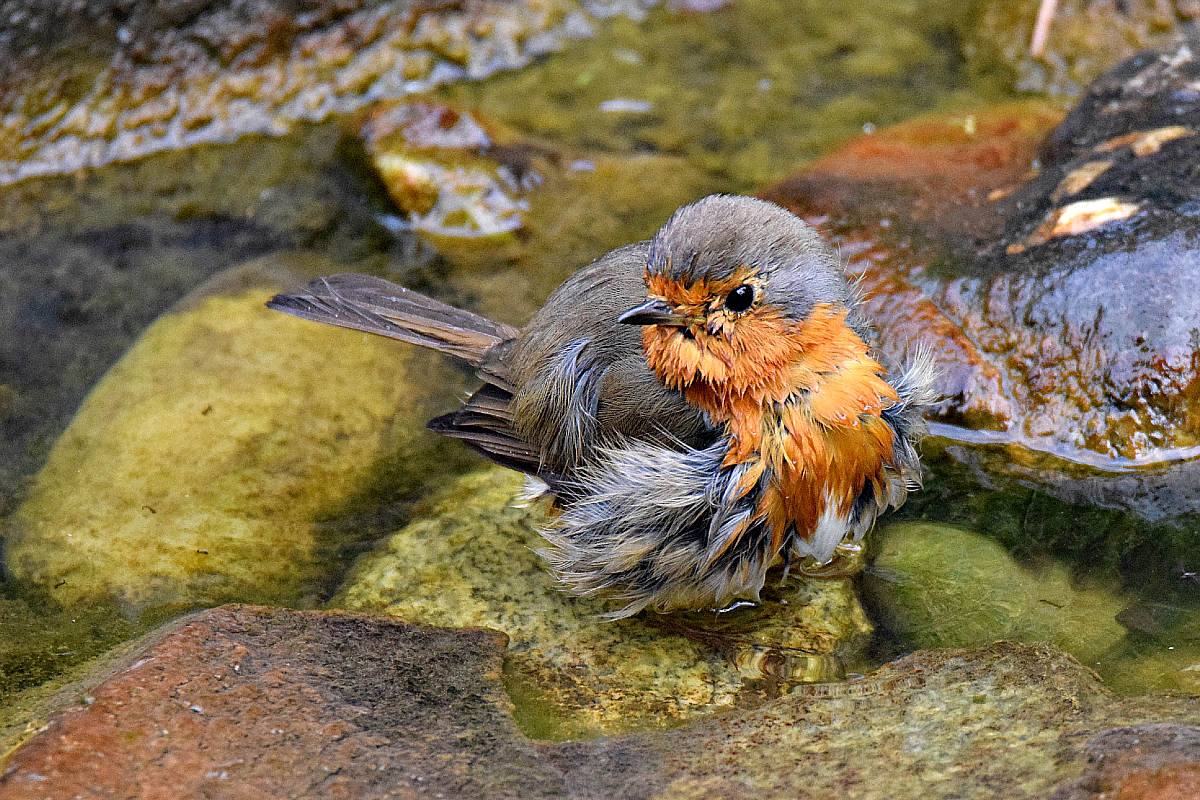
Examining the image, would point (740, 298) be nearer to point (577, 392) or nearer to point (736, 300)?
point (736, 300)

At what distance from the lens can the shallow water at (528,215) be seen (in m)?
3.53

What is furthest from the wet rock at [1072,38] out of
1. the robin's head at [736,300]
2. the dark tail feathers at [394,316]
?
the dark tail feathers at [394,316]

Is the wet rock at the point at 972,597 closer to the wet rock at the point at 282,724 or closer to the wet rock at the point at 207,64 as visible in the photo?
the wet rock at the point at 282,724

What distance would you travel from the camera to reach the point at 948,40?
6039 millimetres

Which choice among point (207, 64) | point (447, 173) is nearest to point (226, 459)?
point (447, 173)

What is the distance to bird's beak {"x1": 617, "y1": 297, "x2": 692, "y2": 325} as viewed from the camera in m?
3.07

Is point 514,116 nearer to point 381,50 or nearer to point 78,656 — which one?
point 381,50

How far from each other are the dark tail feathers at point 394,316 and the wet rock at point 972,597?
5.23ft

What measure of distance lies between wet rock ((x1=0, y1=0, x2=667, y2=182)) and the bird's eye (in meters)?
3.36

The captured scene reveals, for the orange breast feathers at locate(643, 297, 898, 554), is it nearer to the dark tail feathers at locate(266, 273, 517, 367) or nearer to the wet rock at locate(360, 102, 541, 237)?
the dark tail feathers at locate(266, 273, 517, 367)

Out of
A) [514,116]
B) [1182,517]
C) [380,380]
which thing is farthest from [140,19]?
[1182,517]

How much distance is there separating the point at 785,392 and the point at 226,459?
211cm

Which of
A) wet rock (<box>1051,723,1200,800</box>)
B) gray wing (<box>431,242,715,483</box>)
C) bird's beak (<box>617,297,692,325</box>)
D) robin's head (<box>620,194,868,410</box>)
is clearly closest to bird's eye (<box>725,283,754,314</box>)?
robin's head (<box>620,194,868,410</box>)

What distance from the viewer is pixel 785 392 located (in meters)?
3.15
